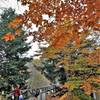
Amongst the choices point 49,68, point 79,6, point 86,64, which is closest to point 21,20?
point 79,6

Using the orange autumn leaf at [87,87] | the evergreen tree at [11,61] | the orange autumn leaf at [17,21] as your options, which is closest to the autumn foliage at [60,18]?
the orange autumn leaf at [17,21]

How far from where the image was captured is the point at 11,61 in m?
27.7

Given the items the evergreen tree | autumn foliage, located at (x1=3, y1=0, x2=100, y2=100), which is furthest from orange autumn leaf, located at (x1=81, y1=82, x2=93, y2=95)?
autumn foliage, located at (x1=3, y1=0, x2=100, y2=100)

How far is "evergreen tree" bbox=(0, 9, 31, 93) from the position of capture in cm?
2728

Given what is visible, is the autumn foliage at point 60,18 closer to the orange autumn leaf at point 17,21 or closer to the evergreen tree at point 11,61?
the orange autumn leaf at point 17,21

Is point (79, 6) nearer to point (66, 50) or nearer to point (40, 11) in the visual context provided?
point (40, 11)

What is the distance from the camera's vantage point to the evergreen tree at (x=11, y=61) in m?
27.3

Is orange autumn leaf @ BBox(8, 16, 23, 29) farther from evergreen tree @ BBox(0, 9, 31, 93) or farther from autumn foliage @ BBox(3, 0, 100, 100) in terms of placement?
evergreen tree @ BBox(0, 9, 31, 93)

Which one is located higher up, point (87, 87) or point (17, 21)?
point (17, 21)

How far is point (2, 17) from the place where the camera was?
29703 mm

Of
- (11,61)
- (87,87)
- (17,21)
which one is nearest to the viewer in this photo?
(17,21)

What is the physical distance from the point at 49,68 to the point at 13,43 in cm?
705

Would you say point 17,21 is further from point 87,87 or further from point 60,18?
point 87,87

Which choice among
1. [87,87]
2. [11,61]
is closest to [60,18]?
[87,87]
